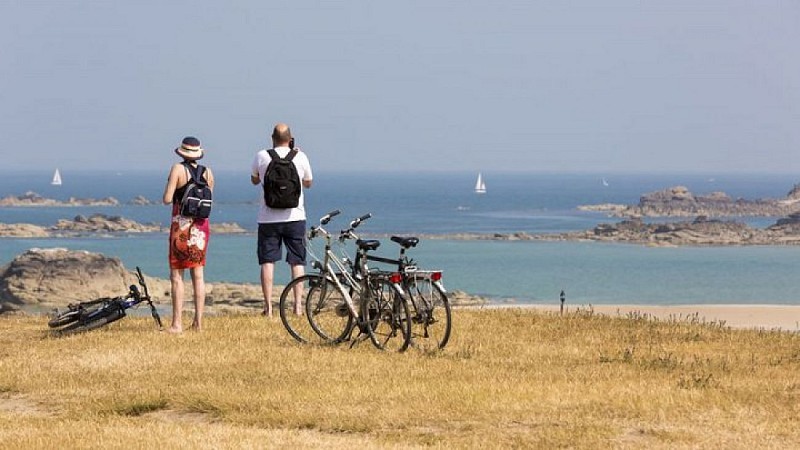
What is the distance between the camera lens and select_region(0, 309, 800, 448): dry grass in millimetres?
9789

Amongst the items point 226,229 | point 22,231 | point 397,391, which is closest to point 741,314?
point 397,391

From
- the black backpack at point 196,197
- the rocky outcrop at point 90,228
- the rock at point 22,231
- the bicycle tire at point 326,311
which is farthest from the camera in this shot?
the rocky outcrop at point 90,228

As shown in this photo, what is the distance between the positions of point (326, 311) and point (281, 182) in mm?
1866

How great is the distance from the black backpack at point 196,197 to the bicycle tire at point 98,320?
5.74 ft

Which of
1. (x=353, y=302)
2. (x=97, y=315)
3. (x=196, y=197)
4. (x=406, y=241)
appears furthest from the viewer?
(x=97, y=315)

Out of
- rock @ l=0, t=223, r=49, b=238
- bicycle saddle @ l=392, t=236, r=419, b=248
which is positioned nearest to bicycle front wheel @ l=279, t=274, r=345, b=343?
bicycle saddle @ l=392, t=236, r=419, b=248

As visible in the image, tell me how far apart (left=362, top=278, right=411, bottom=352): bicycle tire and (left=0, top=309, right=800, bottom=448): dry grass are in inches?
9.1

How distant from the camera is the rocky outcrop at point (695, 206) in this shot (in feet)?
511

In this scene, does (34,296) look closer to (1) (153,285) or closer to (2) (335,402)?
(1) (153,285)

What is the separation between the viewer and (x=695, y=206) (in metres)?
159

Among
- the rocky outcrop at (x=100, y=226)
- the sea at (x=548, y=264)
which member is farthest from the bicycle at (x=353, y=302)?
the rocky outcrop at (x=100, y=226)

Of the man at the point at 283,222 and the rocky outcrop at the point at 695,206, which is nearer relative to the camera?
the man at the point at 283,222

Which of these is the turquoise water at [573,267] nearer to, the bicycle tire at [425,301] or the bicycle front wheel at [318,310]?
the bicycle front wheel at [318,310]

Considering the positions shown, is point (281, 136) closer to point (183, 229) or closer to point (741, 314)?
point (183, 229)
